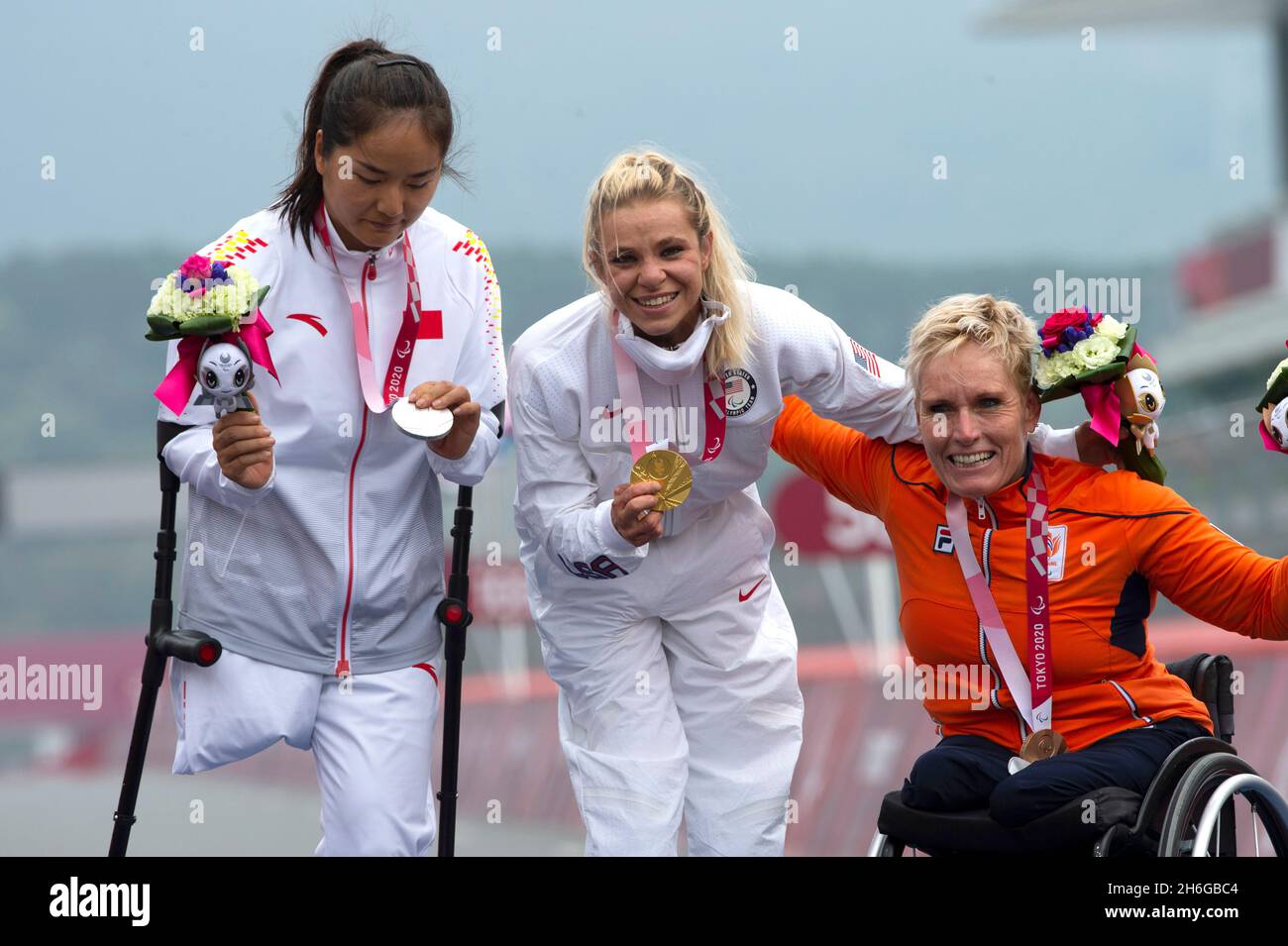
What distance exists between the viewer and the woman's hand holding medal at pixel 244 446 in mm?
3693

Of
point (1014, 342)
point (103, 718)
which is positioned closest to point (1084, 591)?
point (1014, 342)

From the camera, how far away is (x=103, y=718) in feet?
78.4

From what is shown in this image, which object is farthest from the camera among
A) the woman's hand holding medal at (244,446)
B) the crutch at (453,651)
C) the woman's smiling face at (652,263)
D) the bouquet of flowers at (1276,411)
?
the crutch at (453,651)

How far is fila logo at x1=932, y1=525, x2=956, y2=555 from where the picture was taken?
3926 mm

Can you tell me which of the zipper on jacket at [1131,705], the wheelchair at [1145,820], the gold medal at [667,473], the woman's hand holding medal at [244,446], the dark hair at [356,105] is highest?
the dark hair at [356,105]

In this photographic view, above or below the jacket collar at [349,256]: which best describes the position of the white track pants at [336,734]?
below

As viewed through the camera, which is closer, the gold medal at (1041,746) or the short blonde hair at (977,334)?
the gold medal at (1041,746)

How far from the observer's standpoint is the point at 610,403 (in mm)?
3939

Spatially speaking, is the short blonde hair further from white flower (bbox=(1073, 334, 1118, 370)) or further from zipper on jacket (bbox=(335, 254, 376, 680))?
zipper on jacket (bbox=(335, 254, 376, 680))

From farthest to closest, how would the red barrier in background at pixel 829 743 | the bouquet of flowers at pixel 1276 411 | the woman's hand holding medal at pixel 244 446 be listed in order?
the red barrier in background at pixel 829 743 < the woman's hand holding medal at pixel 244 446 < the bouquet of flowers at pixel 1276 411

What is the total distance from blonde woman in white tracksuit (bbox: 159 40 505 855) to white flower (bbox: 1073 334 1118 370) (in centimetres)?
133

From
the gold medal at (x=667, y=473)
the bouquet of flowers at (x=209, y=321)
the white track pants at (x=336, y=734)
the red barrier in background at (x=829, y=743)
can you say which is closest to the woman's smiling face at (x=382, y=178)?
the bouquet of flowers at (x=209, y=321)

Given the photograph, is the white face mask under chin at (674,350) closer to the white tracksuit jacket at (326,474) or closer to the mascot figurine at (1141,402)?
the white tracksuit jacket at (326,474)

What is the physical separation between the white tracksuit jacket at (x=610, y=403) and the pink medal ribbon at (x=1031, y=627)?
291 mm
